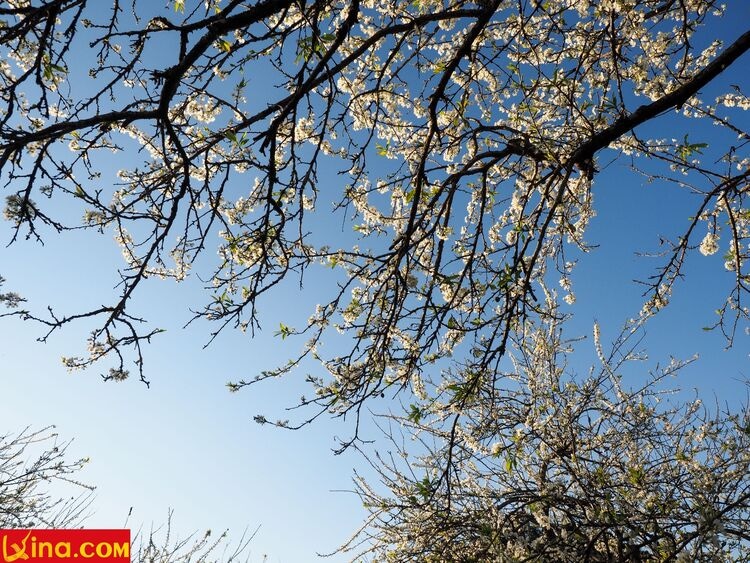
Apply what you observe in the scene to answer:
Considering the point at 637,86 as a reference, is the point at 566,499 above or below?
below

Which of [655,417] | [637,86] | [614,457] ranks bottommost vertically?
[614,457]

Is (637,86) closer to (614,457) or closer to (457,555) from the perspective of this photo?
(614,457)

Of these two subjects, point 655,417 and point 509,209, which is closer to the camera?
point 509,209

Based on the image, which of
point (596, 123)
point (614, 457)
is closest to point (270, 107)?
point (596, 123)

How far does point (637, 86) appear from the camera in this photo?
4809 millimetres

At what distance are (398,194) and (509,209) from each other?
1214 millimetres

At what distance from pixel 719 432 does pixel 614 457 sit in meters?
1.27

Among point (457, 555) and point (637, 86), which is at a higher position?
point (637, 86)

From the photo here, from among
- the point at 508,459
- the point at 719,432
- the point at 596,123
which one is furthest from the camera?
the point at 719,432

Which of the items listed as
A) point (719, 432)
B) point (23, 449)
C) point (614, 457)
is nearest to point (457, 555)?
point (614, 457)

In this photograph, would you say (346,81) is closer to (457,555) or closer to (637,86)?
(637,86)

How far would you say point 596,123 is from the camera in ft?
13.8

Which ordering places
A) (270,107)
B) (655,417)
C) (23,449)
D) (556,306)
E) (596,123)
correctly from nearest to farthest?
(270,107) → (596,123) → (556,306) → (655,417) → (23,449)

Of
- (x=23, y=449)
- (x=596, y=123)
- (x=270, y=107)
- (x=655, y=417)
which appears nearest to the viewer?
(x=270, y=107)
